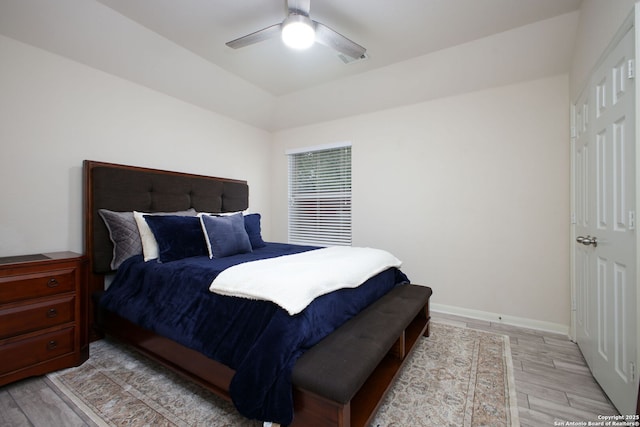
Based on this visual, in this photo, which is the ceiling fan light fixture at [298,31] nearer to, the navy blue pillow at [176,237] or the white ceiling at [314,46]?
the white ceiling at [314,46]

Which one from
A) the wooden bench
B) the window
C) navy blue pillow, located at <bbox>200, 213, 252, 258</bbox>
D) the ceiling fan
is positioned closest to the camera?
the wooden bench

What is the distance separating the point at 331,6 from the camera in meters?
2.14

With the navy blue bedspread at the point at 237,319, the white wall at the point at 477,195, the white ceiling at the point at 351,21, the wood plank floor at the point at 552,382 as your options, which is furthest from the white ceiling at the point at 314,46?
the wood plank floor at the point at 552,382

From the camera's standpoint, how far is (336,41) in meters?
2.06

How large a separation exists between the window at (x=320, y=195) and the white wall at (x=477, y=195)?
0.24 meters

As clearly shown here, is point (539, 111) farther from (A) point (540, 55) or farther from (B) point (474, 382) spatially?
(B) point (474, 382)

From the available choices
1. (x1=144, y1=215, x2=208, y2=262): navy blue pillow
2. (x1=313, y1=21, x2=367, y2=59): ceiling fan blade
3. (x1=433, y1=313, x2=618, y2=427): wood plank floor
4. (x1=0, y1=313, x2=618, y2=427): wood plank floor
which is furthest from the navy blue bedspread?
(x1=313, y1=21, x2=367, y2=59): ceiling fan blade

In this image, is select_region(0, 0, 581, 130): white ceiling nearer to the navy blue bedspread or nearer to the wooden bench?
the navy blue bedspread

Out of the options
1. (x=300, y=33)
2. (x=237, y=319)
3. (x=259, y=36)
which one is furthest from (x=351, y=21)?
(x=237, y=319)

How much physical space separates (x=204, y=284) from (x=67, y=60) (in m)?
2.31

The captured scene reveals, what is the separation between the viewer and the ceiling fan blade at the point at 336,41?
193 centimetres

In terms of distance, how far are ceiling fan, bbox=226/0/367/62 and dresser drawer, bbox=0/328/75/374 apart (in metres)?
2.43

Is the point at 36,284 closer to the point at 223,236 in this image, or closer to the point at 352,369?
the point at 223,236

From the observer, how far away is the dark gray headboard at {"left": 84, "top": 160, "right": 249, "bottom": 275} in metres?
2.38
